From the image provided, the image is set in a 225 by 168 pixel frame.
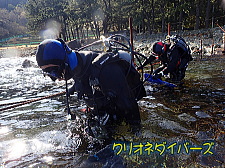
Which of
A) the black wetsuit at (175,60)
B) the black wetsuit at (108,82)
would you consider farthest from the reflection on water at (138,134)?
the black wetsuit at (175,60)

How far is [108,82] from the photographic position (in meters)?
3.04

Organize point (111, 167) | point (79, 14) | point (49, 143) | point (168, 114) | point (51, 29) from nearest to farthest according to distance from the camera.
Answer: point (111, 167), point (49, 143), point (168, 114), point (79, 14), point (51, 29)

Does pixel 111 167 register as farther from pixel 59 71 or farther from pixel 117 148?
pixel 59 71

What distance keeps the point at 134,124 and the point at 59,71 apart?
1.61 meters

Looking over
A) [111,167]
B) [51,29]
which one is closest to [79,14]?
[51,29]

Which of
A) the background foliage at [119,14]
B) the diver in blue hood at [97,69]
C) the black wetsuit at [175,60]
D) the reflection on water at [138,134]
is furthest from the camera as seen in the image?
the background foliage at [119,14]

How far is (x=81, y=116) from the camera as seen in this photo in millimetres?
4785

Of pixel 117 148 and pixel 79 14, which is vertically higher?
pixel 79 14

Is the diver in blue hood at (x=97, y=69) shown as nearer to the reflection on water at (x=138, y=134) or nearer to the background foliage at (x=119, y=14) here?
the reflection on water at (x=138, y=134)

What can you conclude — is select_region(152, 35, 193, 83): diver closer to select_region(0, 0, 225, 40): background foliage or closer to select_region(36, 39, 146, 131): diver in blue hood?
select_region(36, 39, 146, 131): diver in blue hood

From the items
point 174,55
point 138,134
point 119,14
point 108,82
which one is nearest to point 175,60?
point 174,55

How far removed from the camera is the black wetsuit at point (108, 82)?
3.05 meters

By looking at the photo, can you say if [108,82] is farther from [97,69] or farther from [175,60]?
[175,60]

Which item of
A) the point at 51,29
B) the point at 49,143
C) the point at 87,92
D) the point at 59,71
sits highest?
the point at 51,29
